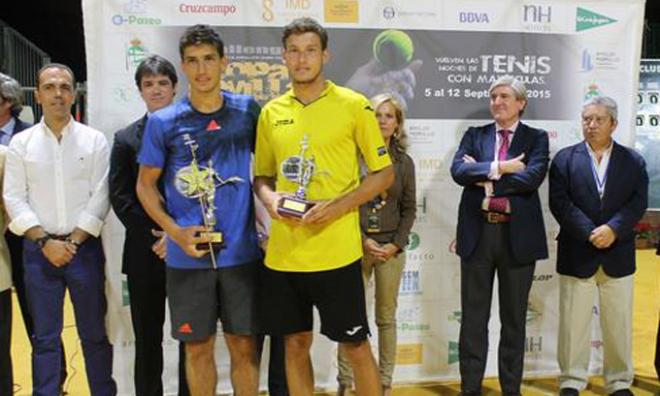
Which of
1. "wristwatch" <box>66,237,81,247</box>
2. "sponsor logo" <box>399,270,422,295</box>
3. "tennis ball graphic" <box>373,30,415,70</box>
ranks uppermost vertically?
"tennis ball graphic" <box>373,30,415,70</box>

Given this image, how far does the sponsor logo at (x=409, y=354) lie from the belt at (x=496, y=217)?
977mm

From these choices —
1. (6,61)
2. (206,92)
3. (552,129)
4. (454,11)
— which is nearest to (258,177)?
(206,92)

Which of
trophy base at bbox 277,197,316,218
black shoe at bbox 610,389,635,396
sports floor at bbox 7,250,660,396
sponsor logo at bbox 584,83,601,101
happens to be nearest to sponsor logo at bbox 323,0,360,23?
sponsor logo at bbox 584,83,601,101

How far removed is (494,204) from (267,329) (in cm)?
132

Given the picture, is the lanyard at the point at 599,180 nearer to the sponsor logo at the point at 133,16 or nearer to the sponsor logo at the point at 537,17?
A: the sponsor logo at the point at 537,17

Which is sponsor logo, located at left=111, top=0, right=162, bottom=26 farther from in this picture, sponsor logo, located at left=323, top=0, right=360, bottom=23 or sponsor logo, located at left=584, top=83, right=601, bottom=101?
sponsor logo, located at left=584, top=83, right=601, bottom=101

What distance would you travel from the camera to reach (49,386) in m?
2.96

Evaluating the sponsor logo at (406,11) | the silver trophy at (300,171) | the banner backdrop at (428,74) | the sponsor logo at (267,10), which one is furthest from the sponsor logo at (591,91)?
the silver trophy at (300,171)

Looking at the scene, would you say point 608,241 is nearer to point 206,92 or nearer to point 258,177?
point 258,177

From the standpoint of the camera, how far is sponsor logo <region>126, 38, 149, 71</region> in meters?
3.33

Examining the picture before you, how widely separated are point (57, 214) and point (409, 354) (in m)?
2.05

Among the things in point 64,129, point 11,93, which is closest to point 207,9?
point 64,129

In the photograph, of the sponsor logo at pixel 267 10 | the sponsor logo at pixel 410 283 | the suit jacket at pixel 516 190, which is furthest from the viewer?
the sponsor logo at pixel 410 283

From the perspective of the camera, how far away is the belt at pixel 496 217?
3135 mm
